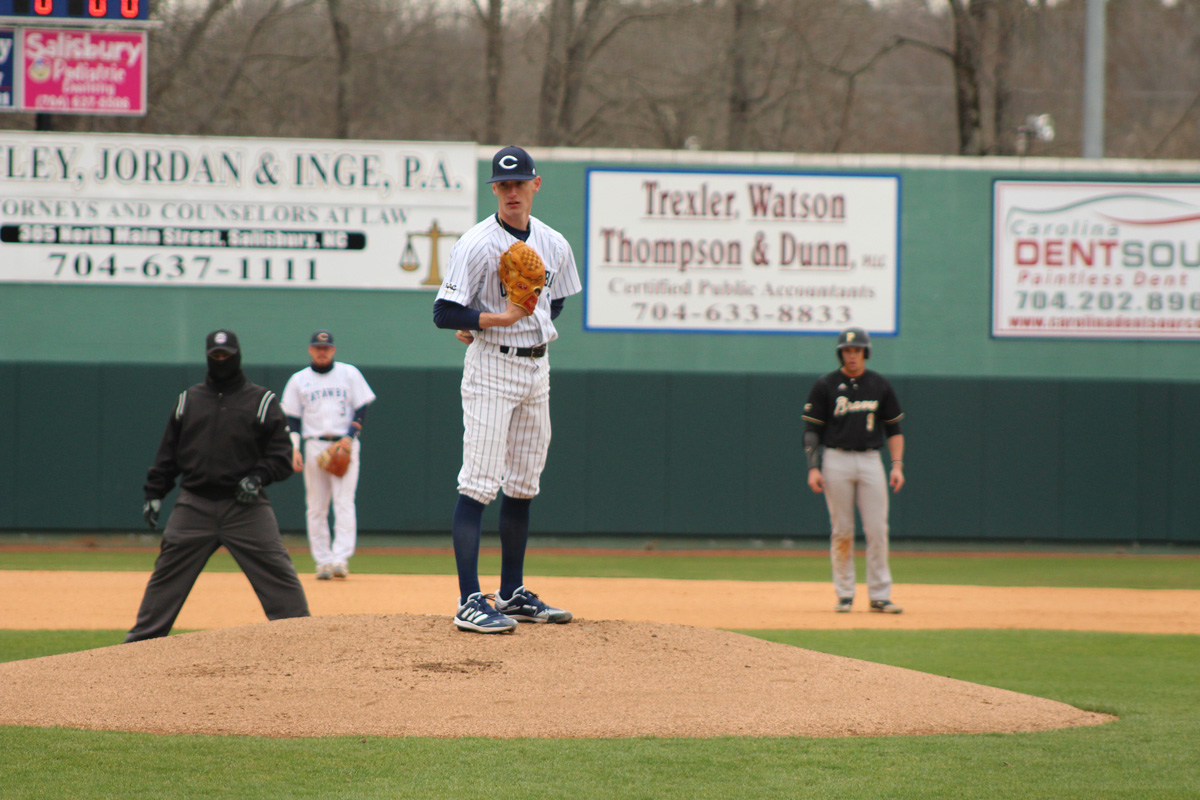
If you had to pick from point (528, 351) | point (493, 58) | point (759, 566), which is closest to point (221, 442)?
point (528, 351)

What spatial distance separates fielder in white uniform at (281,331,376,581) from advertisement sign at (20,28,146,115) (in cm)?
459

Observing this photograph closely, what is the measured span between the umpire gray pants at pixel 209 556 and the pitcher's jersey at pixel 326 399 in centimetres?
422

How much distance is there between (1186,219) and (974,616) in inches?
325

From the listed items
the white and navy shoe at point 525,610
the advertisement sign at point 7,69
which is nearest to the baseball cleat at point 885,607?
the white and navy shoe at point 525,610

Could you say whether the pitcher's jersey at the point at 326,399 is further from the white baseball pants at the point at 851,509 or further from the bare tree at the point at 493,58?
the bare tree at the point at 493,58

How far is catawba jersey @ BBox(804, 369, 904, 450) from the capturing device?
9.42m

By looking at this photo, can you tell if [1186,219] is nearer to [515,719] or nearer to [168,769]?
[515,719]

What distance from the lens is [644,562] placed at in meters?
13.7

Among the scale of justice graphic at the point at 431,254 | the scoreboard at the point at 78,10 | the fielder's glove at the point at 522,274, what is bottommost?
the fielder's glove at the point at 522,274

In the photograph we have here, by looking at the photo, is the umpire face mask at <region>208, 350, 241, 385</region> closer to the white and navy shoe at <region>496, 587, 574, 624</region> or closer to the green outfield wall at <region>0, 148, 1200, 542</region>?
the white and navy shoe at <region>496, 587, 574, 624</region>

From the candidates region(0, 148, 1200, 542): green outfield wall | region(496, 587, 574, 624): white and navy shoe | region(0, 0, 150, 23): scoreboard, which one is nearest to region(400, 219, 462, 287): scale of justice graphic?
region(0, 148, 1200, 542): green outfield wall

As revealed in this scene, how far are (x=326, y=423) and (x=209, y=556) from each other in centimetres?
452

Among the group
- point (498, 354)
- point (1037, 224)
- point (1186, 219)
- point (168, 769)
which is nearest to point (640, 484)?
point (1037, 224)

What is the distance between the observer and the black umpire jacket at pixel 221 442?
6.75 meters
